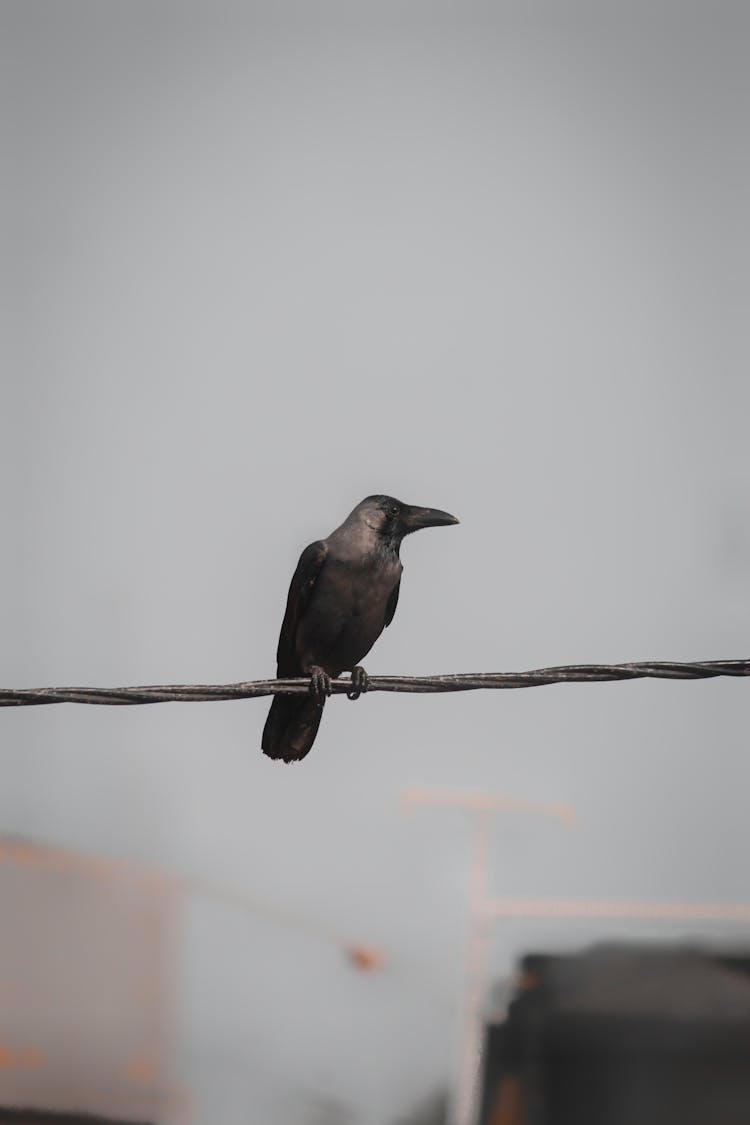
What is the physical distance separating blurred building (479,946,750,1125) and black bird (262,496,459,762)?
21.3 meters

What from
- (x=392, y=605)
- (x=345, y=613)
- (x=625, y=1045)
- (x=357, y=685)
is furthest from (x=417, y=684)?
(x=625, y=1045)

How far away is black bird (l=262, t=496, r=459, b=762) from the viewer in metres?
7.06

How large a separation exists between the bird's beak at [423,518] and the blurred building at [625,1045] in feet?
71.4

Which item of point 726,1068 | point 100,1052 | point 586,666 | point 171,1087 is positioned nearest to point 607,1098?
point 726,1068

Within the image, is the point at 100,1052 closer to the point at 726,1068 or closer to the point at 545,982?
the point at 545,982

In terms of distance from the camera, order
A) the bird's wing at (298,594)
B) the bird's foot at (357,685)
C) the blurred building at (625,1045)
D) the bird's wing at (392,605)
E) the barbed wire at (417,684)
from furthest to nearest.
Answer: the blurred building at (625,1045), the bird's wing at (392,605), the bird's wing at (298,594), the bird's foot at (357,685), the barbed wire at (417,684)

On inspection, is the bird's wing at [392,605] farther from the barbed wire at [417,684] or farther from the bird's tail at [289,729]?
the barbed wire at [417,684]

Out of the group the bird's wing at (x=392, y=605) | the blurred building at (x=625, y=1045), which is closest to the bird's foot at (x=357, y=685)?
the bird's wing at (x=392, y=605)

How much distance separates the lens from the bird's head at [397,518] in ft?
23.8

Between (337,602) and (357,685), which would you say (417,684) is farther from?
(337,602)

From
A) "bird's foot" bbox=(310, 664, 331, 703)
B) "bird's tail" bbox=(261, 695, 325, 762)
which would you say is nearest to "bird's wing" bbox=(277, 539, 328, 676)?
"bird's tail" bbox=(261, 695, 325, 762)

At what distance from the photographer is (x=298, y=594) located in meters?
7.18

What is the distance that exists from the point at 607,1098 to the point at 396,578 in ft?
88.4

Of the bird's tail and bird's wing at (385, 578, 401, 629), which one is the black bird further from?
bird's wing at (385, 578, 401, 629)
